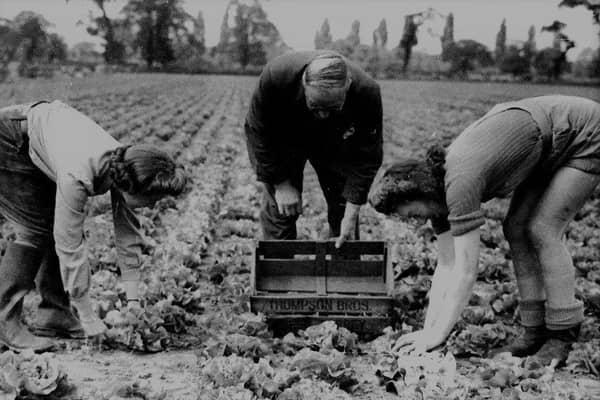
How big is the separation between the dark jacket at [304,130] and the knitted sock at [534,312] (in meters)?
1.15

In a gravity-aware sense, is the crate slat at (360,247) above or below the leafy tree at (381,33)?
below

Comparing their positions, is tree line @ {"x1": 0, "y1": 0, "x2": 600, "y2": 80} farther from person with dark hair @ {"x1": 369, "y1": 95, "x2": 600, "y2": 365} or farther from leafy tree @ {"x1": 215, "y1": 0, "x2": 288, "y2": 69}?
person with dark hair @ {"x1": 369, "y1": 95, "x2": 600, "y2": 365}

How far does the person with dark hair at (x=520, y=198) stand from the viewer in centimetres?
279

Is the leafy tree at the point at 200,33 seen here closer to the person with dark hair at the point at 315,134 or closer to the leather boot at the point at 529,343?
the person with dark hair at the point at 315,134

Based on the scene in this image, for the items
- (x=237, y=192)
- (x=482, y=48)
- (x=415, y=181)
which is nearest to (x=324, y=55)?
(x=415, y=181)

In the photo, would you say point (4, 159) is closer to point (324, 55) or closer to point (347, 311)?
point (324, 55)

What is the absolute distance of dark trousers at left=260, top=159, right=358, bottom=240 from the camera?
4.29m

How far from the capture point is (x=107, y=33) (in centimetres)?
988

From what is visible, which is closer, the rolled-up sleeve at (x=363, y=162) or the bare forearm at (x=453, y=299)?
the bare forearm at (x=453, y=299)

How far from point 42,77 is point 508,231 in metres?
7.41

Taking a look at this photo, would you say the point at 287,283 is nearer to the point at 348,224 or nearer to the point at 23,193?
the point at 348,224

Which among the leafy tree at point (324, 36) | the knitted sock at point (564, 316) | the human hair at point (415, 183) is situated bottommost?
the knitted sock at point (564, 316)

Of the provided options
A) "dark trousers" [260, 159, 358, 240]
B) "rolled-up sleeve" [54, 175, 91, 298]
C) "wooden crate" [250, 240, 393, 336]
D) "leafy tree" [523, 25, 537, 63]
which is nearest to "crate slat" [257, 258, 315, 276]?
"wooden crate" [250, 240, 393, 336]

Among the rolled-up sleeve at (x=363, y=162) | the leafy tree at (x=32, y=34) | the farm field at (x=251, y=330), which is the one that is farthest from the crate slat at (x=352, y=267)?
the leafy tree at (x=32, y=34)
